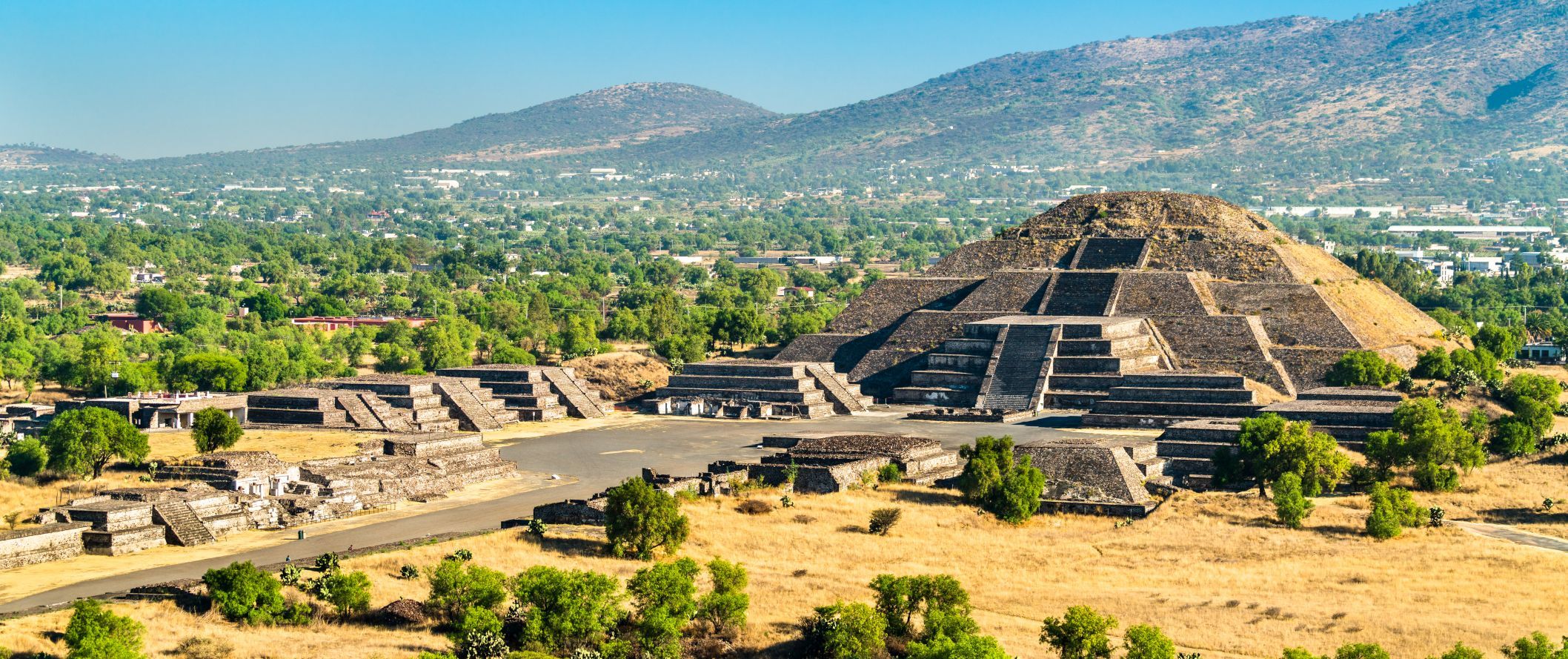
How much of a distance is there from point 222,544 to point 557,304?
106 m

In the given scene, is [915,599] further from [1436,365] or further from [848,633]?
[1436,365]

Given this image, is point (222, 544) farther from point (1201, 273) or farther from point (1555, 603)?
point (1201, 273)

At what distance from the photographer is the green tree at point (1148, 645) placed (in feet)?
146

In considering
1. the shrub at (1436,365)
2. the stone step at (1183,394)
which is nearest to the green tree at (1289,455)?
the stone step at (1183,394)

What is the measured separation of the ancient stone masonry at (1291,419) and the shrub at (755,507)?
17.8 metres

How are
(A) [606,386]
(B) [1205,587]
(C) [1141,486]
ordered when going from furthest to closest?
(A) [606,386] < (C) [1141,486] < (B) [1205,587]

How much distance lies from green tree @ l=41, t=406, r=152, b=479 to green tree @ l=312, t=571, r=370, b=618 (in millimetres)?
24745

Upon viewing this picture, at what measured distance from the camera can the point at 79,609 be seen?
146 feet

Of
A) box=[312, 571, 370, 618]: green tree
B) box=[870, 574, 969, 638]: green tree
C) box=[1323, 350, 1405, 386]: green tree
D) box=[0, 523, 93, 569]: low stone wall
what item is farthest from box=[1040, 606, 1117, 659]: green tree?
box=[1323, 350, 1405, 386]: green tree

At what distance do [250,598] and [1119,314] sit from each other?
2787 inches

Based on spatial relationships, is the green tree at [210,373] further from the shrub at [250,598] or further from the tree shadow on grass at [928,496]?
the shrub at [250,598]

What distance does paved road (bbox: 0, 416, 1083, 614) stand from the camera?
183ft

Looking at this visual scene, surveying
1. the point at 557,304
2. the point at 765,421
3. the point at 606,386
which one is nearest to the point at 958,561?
the point at 765,421

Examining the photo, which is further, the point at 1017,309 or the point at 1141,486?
the point at 1017,309
